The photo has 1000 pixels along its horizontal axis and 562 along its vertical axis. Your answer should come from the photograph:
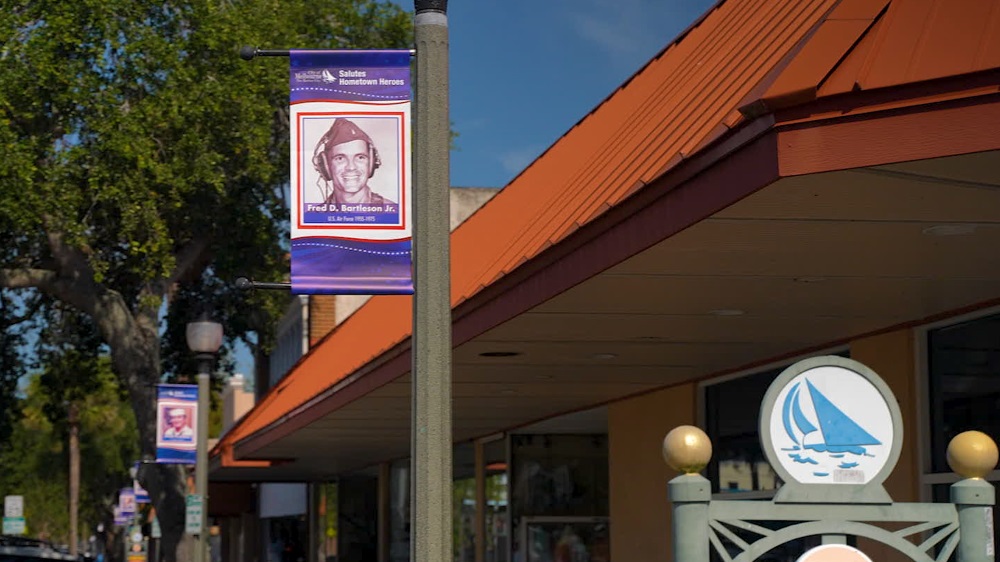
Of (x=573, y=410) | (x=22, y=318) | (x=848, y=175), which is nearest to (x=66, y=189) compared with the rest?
(x=22, y=318)

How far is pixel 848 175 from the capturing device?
22.1 feet

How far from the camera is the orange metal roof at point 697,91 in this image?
666cm

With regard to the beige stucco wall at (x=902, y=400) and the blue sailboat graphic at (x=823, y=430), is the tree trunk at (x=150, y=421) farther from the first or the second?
the blue sailboat graphic at (x=823, y=430)

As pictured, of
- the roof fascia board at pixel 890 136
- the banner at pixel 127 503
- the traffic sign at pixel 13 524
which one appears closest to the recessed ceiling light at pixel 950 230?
the roof fascia board at pixel 890 136

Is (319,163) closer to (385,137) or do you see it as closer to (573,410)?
(385,137)

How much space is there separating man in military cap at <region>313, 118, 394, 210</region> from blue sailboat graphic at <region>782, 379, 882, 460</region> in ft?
9.92

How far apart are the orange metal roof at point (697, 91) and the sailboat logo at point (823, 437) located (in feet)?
4.62

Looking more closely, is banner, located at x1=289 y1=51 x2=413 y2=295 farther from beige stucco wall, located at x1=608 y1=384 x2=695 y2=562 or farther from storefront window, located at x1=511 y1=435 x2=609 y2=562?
storefront window, located at x1=511 y1=435 x2=609 y2=562

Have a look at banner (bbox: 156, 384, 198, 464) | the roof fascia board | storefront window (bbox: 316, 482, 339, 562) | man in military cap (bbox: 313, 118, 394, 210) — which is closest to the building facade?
the roof fascia board

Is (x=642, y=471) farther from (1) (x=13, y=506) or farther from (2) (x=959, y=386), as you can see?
(1) (x=13, y=506)

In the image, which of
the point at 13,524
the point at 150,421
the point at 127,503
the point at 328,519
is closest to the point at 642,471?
the point at 150,421

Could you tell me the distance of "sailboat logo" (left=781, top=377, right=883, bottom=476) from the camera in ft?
19.4

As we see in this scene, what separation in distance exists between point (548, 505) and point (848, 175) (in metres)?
16.5

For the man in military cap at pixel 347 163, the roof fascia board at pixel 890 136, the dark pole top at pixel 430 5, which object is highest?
the dark pole top at pixel 430 5
